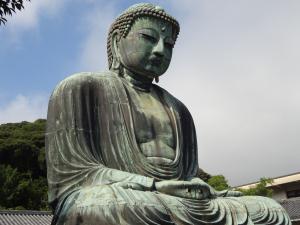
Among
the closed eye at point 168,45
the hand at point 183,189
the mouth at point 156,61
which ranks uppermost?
the closed eye at point 168,45

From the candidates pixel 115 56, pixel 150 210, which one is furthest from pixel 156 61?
pixel 150 210

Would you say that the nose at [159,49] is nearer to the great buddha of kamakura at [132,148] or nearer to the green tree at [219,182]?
the great buddha of kamakura at [132,148]

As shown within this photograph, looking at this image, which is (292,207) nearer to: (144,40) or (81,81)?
(144,40)

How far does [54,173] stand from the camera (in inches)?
216

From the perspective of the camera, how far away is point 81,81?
588 centimetres

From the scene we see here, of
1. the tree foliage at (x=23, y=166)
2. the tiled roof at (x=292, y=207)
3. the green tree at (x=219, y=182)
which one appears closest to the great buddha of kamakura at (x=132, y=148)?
the green tree at (x=219, y=182)

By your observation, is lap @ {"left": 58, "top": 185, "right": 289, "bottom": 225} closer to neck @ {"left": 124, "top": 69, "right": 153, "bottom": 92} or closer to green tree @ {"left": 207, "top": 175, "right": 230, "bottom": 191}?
neck @ {"left": 124, "top": 69, "right": 153, "bottom": 92}

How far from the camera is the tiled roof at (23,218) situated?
79.3 feet

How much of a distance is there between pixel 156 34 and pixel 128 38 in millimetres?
316

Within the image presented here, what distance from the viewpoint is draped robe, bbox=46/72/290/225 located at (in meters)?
4.72

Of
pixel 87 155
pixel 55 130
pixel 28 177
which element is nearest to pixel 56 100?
pixel 55 130

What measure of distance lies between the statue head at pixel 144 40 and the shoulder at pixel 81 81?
34 centimetres

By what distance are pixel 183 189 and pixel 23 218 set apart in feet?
68.4

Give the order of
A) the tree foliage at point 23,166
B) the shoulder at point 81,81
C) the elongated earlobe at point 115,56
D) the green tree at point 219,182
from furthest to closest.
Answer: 1. the tree foliage at point 23,166
2. the green tree at point 219,182
3. the elongated earlobe at point 115,56
4. the shoulder at point 81,81
